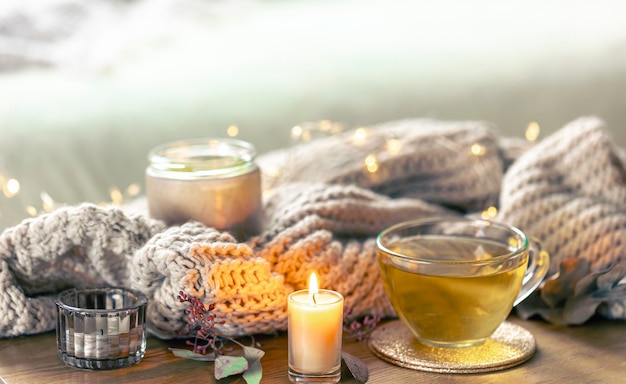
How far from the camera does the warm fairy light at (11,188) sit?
1.07 metres

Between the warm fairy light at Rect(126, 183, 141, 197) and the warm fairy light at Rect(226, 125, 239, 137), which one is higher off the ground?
the warm fairy light at Rect(226, 125, 239, 137)

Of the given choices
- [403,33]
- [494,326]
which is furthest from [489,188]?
[403,33]

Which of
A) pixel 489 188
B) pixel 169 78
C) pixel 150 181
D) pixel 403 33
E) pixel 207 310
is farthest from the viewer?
pixel 403 33

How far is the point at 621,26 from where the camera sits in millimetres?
1414

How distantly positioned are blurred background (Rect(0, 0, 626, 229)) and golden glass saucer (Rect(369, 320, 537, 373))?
1.66 ft

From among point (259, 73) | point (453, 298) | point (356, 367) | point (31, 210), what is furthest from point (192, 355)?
point (259, 73)

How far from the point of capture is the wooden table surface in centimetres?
78

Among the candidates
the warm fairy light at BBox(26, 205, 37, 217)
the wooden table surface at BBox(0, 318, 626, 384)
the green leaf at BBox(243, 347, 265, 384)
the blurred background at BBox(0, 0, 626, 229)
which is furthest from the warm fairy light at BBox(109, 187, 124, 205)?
the green leaf at BBox(243, 347, 265, 384)

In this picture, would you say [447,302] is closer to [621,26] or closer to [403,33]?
[403,33]

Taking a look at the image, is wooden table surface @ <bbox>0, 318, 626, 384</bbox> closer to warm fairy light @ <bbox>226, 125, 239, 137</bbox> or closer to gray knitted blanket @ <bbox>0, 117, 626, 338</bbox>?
gray knitted blanket @ <bbox>0, 117, 626, 338</bbox>

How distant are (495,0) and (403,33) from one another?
0.57 ft

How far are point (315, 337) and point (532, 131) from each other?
0.69 meters

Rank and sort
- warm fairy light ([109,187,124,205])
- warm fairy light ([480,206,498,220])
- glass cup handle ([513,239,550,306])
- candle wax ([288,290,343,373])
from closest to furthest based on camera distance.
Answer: candle wax ([288,290,343,373]) → glass cup handle ([513,239,550,306]) → warm fairy light ([480,206,498,220]) → warm fairy light ([109,187,124,205])

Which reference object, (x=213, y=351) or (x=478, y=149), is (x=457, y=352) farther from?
(x=478, y=149)
